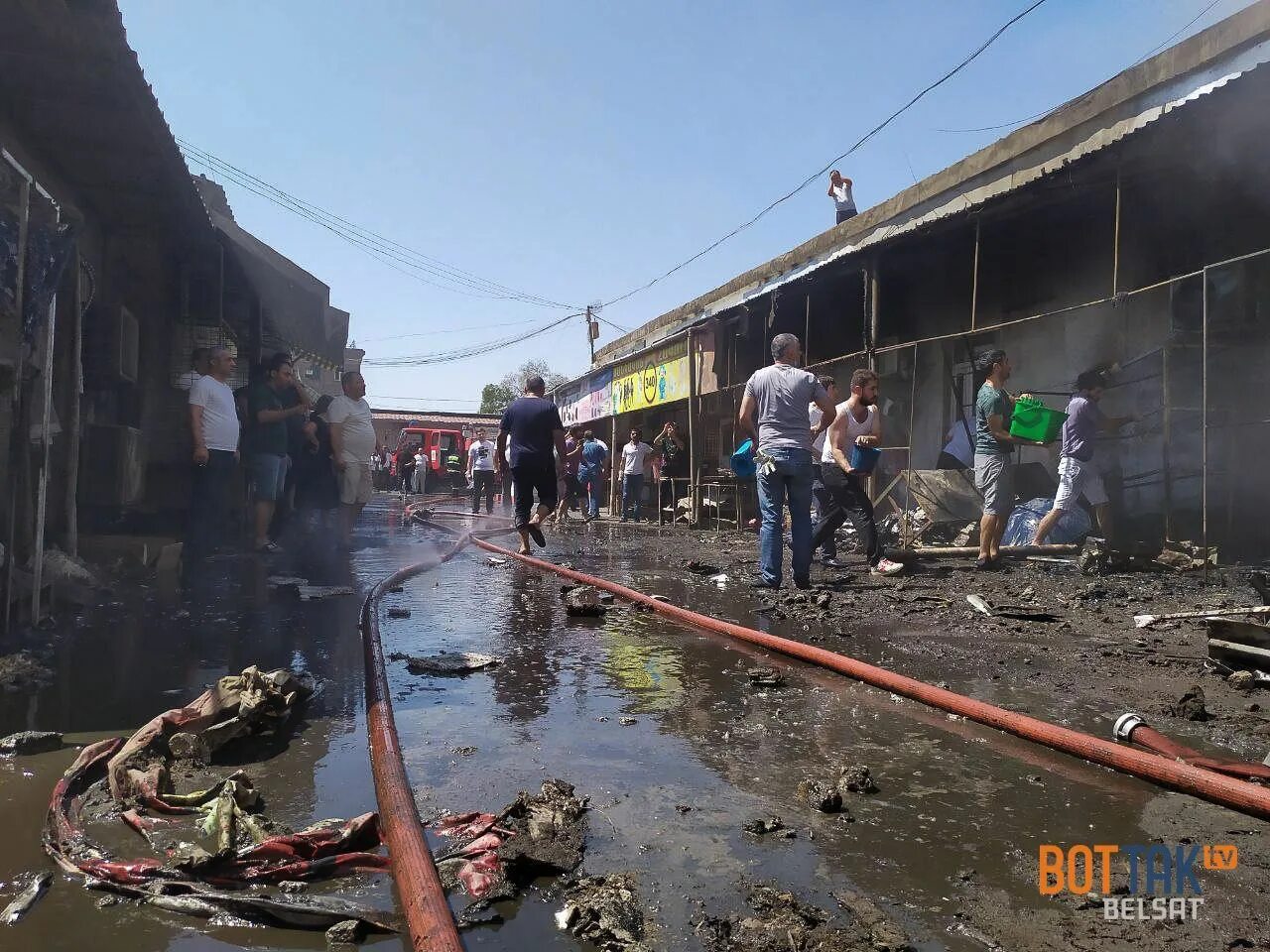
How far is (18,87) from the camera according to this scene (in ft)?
17.3

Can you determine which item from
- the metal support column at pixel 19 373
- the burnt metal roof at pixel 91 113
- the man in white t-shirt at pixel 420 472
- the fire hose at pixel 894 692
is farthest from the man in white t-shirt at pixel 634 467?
the man in white t-shirt at pixel 420 472

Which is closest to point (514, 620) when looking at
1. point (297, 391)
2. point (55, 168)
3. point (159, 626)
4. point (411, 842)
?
point (159, 626)

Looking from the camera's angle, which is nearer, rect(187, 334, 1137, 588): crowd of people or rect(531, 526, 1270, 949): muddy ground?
rect(531, 526, 1270, 949): muddy ground

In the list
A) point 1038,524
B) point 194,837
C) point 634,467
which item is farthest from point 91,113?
point 634,467

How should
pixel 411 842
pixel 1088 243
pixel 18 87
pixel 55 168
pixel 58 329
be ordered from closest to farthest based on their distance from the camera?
pixel 411 842
pixel 18 87
pixel 58 329
pixel 55 168
pixel 1088 243

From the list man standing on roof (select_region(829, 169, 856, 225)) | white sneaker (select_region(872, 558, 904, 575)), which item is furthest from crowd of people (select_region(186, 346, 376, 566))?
man standing on roof (select_region(829, 169, 856, 225))

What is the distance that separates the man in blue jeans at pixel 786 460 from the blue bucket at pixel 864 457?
110cm

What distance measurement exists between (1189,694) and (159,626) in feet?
15.3

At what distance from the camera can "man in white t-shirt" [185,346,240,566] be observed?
6.58 metres

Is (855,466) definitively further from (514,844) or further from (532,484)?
(514,844)

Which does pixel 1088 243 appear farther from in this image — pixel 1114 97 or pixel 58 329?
pixel 58 329

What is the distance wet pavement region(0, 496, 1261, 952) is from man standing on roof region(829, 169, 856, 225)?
1179cm

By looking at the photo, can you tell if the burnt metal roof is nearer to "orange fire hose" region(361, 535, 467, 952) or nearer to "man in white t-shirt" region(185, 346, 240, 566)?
"man in white t-shirt" region(185, 346, 240, 566)

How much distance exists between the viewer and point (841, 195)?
1493cm
